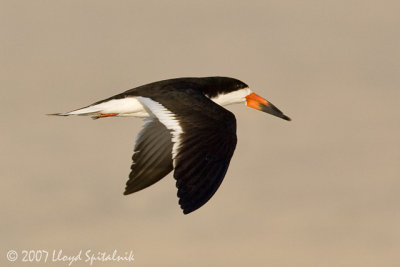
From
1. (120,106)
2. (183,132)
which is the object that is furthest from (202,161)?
(120,106)

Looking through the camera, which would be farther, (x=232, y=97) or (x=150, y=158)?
(x=232, y=97)

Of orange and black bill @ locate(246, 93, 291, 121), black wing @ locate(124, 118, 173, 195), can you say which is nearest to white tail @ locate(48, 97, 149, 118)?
black wing @ locate(124, 118, 173, 195)

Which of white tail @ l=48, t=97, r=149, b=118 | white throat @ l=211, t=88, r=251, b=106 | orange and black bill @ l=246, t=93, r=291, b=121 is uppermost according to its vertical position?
white tail @ l=48, t=97, r=149, b=118

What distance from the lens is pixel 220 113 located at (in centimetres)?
1124

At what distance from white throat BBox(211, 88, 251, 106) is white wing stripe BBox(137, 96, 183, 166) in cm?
154

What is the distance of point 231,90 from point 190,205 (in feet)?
11.7

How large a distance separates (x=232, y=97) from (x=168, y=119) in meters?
2.37

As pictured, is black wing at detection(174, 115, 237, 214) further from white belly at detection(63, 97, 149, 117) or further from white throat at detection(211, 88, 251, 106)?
white throat at detection(211, 88, 251, 106)

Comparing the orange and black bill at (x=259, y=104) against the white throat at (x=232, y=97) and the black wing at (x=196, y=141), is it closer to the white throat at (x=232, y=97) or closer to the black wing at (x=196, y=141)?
the white throat at (x=232, y=97)

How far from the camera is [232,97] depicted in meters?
13.4

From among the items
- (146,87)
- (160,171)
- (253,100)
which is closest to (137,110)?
(146,87)

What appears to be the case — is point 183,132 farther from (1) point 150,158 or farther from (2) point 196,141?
(1) point 150,158

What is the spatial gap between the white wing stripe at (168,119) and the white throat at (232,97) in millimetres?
1537

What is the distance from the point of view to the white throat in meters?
13.2
